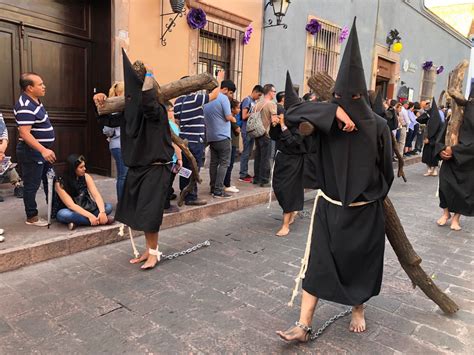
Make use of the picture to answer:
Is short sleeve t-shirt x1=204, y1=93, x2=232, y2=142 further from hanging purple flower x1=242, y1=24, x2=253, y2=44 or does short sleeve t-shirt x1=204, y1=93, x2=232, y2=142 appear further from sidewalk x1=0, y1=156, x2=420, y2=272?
hanging purple flower x1=242, y1=24, x2=253, y2=44

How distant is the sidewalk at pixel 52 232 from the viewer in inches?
160

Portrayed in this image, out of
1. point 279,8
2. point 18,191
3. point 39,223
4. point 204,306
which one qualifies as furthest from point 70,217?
point 279,8

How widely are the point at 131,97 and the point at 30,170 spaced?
173 cm

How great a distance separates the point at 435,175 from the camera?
11594 millimetres

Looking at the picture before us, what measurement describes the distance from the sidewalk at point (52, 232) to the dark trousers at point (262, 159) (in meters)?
1.22

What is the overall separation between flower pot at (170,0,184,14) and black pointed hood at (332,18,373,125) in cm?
585

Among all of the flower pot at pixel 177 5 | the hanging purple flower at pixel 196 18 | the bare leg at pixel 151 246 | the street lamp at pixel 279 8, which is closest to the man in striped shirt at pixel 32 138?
the bare leg at pixel 151 246

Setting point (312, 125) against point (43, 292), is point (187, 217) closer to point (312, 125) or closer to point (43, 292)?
point (43, 292)

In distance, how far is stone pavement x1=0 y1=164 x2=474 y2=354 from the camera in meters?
2.88

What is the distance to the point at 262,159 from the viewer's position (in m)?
7.86

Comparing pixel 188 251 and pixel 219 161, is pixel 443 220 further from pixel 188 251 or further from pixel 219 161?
pixel 188 251

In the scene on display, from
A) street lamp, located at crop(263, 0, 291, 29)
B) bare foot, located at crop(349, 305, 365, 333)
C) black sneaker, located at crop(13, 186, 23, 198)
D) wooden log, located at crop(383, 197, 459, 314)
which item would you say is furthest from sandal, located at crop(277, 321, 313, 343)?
street lamp, located at crop(263, 0, 291, 29)

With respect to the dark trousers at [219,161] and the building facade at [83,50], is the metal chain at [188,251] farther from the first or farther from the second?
the building facade at [83,50]

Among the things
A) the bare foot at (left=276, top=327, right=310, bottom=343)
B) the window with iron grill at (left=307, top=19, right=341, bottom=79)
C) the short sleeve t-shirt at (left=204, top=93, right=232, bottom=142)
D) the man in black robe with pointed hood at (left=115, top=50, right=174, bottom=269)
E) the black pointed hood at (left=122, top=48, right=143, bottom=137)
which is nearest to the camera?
the bare foot at (left=276, top=327, right=310, bottom=343)
